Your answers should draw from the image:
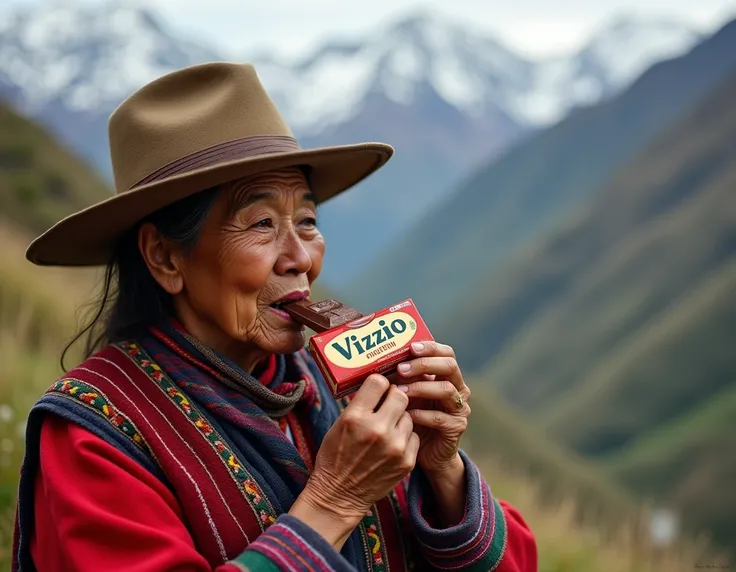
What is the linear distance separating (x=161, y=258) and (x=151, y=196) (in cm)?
24

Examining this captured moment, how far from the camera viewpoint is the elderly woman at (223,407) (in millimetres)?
1845

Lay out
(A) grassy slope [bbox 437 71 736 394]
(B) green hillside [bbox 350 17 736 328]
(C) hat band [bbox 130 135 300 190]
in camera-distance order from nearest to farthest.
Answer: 1. (C) hat band [bbox 130 135 300 190]
2. (A) grassy slope [bbox 437 71 736 394]
3. (B) green hillside [bbox 350 17 736 328]

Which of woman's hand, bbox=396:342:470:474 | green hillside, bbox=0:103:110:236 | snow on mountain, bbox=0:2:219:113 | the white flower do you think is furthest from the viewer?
snow on mountain, bbox=0:2:219:113

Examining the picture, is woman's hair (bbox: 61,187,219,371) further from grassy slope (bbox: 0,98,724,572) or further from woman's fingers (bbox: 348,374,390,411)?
grassy slope (bbox: 0,98,724,572)

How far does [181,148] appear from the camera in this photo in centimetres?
211

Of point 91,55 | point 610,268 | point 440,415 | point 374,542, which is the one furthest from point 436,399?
point 91,55

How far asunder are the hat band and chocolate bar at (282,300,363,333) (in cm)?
41

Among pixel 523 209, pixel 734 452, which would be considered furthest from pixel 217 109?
pixel 523 209

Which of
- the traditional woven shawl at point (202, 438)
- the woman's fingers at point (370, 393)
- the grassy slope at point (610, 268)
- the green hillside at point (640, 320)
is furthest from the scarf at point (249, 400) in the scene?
the grassy slope at point (610, 268)

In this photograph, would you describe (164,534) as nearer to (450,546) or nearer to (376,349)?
(376,349)

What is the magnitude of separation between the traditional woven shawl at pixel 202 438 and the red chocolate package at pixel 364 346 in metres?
0.29

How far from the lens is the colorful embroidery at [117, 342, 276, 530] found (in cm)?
200

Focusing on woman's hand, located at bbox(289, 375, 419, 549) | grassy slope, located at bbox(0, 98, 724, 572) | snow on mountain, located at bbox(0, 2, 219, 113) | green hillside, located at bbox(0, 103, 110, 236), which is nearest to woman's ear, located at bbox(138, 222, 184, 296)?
woman's hand, located at bbox(289, 375, 419, 549)

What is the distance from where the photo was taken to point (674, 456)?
25.7m
